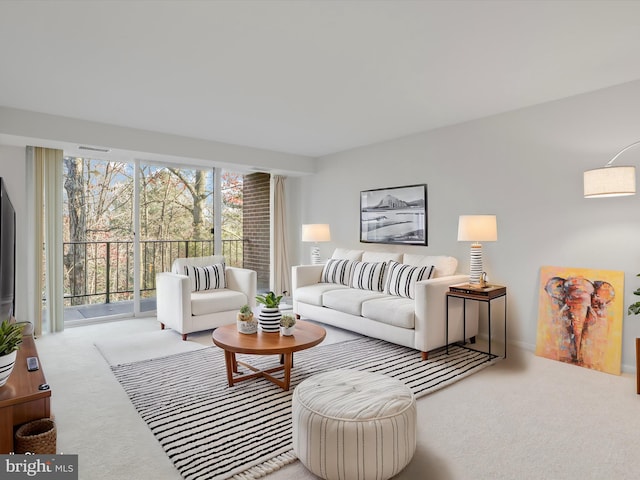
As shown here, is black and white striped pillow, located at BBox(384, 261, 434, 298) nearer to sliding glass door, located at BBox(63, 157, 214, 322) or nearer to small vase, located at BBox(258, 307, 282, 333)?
small vase, located at BBox(258, 307, 282, 333)

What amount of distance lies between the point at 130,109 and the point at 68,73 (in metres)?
0.85

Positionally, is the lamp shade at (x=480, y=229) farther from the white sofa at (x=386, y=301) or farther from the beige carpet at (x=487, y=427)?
the beige carpet at (x=487, y=427)

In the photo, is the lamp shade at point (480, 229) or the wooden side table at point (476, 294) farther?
the lamp shade at point (480, 229)

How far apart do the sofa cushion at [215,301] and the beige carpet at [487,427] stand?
1.07m

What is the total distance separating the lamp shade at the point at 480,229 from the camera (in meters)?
3.55

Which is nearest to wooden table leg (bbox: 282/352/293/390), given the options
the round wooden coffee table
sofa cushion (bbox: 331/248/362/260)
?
the round wooden coffee table

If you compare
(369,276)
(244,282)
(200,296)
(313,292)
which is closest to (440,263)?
(369,276)

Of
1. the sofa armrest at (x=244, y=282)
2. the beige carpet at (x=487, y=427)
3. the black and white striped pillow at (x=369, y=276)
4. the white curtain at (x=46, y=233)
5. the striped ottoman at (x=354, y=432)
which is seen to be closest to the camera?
the striped ottoman at (x=354, y=432)

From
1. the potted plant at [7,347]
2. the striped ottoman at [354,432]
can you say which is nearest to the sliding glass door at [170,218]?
A: the potted plant at [7,347]

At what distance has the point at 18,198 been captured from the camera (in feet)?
13.6

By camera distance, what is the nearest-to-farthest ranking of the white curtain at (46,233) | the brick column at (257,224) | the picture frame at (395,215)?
the white curtain at (46,233) < the picture frame at (395,215) < the brick column at (257,224)

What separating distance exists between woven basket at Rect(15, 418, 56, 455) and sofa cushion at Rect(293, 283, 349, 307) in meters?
2.97

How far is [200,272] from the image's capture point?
14.9 feet

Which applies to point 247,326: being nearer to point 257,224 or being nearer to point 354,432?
point 354,432
